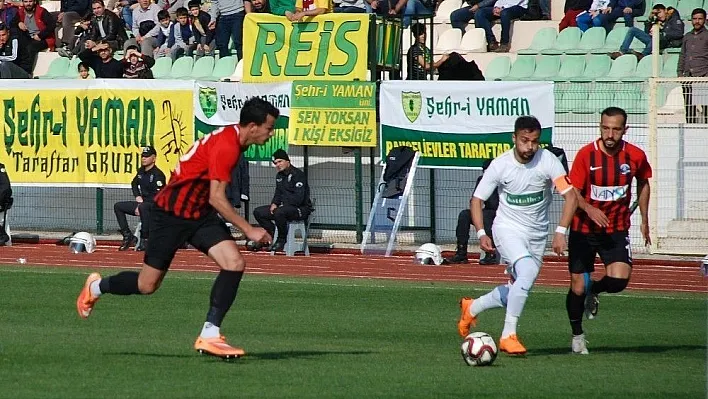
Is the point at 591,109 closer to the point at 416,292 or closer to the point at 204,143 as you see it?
the point at 416,292

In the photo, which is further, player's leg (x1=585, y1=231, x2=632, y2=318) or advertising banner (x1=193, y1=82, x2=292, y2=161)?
advertising banner (x1=193, y1=82, x2=292, y2=161)

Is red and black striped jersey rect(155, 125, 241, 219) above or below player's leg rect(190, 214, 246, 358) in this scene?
above

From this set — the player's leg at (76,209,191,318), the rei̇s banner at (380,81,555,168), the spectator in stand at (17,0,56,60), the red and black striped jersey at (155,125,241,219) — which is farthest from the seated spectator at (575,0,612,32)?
the player's leg at (76,209,191,318)

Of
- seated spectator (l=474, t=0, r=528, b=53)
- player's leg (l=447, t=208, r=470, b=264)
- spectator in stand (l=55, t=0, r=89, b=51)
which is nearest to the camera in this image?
player's leg (l=447, t=208, r=470, b=264)

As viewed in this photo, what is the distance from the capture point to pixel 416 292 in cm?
1648

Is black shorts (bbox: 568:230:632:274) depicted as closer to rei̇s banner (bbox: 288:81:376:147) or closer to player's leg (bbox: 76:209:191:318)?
player's leg (bbox: 76:209:191:318)

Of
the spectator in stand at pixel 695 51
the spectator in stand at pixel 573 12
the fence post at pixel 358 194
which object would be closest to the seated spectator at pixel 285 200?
the fence post at pixel 358 194

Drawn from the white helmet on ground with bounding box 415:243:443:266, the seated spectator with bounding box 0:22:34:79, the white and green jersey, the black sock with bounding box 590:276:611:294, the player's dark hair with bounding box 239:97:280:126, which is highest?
the seated spectator with bounding box 0:22:34:79

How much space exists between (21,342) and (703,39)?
14.1 m

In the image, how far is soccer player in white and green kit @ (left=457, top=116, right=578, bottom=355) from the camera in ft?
35.4

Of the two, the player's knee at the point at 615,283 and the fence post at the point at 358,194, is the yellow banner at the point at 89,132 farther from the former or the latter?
the player's knee at the point at 615,283

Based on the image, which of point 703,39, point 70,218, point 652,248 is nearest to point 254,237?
point 652,248

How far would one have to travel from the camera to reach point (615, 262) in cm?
1137

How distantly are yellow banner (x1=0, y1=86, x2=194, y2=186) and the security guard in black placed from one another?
1.52 feet
